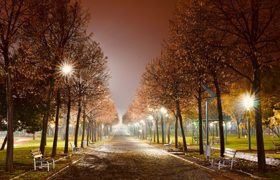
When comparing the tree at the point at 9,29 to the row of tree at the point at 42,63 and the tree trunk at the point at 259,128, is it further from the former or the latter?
the tree trunk at the point at 259,128

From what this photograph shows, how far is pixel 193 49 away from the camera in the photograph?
22.6 meters

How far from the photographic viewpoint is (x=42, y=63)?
23.2 meters

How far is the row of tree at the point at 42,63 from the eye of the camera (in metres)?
19.9

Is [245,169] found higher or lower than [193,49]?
lower

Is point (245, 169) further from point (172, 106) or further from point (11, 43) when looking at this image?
point (172, 106)

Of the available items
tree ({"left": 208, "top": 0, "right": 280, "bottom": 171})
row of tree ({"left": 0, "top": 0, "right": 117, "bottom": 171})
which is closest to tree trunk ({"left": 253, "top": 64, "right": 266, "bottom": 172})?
tree ({"left": 208, "top": 0, "right": 280, "bottom": 171})

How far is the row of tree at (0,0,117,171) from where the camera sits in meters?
19.9

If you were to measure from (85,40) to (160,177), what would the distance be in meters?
17.3

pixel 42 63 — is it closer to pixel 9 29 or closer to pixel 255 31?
pixel 9 29

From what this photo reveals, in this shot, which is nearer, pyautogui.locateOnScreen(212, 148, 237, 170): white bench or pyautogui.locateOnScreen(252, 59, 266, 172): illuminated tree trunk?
pyautogui.locateOnScreen(252, 59, 266, 172): illuminated tree trunk

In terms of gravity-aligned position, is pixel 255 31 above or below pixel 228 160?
above

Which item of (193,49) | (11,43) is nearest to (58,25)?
(11,43)

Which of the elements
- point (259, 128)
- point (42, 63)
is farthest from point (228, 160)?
point (42, 63)

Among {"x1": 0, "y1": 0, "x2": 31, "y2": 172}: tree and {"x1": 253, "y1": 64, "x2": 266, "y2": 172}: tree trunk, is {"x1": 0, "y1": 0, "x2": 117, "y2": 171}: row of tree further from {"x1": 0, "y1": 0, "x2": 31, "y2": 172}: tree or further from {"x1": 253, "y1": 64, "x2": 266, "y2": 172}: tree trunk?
{"x1": 253, "y1": 64, "x2": 266, "y2": 172}: tree trunk
